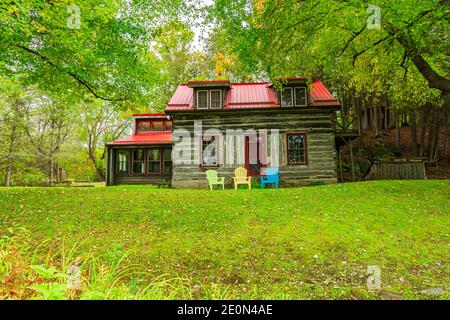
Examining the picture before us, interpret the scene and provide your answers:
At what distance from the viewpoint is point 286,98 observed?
15359mm

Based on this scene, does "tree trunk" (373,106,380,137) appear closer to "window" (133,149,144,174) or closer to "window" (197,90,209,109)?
"window" (197,90,209,109)

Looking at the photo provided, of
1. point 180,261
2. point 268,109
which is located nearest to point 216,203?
point 180,261

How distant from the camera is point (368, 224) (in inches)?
269

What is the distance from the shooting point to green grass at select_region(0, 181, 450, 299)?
3895mm

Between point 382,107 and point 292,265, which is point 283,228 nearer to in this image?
point 292,265

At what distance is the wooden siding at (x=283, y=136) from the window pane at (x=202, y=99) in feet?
1.89

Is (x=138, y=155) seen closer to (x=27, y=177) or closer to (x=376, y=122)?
(x=27, y=177)

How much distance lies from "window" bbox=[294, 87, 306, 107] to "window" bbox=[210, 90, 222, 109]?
433 cm

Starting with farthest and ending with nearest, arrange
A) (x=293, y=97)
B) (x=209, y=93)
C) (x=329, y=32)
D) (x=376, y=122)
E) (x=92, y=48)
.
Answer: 1. (x=376, y=122)
2. (x=209, y=93)
3. (x=293, y=97)
4. (x=329, y=32)
5. (x=92, y=48)

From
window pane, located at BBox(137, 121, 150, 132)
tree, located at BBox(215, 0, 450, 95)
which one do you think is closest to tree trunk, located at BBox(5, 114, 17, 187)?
window pane, located at BBox(137, 121, 150, 132)

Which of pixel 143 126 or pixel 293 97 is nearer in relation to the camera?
pixel 293 97

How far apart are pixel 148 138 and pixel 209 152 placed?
260 inches

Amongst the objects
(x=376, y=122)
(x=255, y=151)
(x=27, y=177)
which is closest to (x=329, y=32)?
(x=255, y=151)

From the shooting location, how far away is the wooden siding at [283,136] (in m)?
14.8
